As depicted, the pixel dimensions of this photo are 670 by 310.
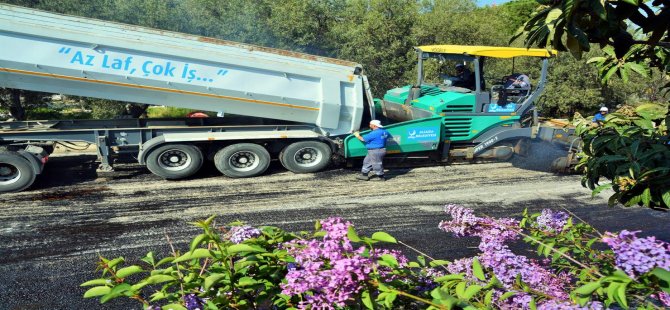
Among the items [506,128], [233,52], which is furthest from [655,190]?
[506,128]

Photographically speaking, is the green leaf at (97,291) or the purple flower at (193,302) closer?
the green leaf at (97,291)

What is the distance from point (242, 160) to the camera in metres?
8.23

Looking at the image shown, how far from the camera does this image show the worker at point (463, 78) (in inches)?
362

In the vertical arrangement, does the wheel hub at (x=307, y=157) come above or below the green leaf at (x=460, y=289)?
below

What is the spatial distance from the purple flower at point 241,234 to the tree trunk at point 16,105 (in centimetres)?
1079

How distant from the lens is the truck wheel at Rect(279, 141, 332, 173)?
840 centimetres

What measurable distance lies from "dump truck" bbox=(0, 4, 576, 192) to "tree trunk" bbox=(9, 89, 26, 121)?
276 centimetres

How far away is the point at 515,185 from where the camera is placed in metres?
7.98

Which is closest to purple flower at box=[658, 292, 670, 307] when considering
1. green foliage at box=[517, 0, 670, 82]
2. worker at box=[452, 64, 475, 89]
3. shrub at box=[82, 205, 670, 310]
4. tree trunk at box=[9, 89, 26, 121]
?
shrub at box=[82, 205, 670, 310]

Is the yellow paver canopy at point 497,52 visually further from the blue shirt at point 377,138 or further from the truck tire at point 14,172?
the truck tire at point 14,172

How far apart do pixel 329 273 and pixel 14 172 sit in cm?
761

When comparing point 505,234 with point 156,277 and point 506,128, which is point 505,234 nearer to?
point 156,277

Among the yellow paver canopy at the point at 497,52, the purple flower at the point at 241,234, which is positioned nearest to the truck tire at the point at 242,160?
the yellow paver canopy at the point at 497,52

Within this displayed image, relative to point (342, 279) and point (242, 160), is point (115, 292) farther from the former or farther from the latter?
point (242, 160)
